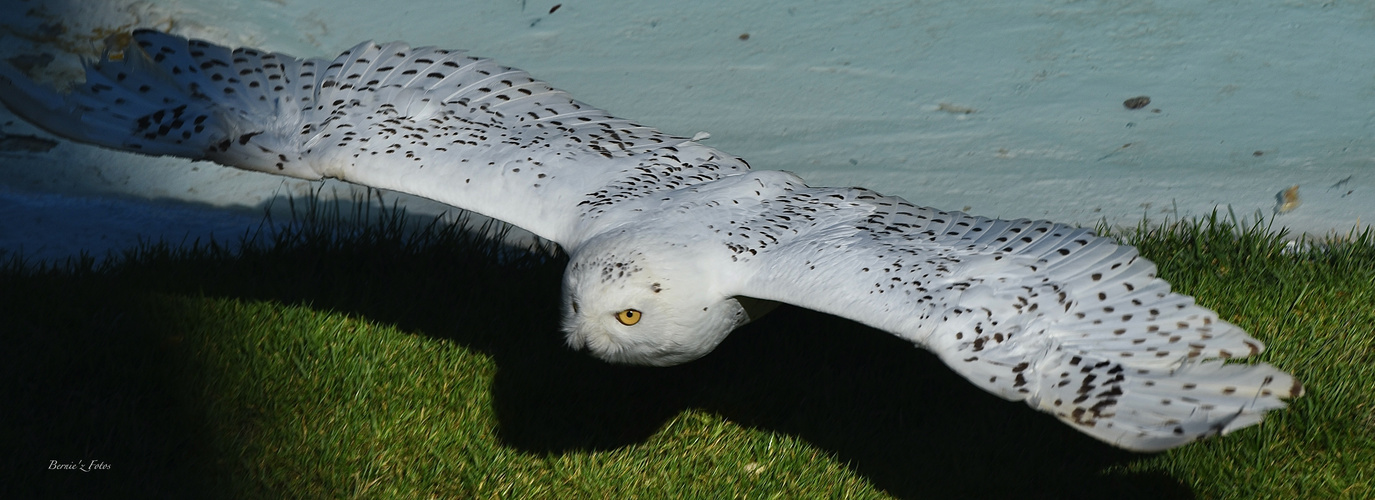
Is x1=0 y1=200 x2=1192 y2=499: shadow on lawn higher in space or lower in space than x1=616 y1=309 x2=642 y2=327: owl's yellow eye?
lower

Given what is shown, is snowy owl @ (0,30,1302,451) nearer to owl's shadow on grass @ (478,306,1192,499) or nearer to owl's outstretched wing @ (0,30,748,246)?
owl's outstretched wing @ (0,30,748,246)

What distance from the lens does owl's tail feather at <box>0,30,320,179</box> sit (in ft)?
12.1

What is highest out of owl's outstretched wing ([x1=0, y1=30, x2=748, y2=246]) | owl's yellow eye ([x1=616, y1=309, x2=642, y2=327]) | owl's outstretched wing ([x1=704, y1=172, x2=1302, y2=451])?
owl's outstretched wing ([x1=0, y1=30, x2=748, y2=246])

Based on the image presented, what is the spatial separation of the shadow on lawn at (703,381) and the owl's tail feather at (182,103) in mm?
645

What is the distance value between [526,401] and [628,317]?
74 cm

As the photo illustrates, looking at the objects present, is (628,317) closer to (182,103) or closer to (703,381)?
(703,381)

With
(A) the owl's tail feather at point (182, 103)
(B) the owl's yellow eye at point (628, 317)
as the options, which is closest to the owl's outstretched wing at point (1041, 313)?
(B) the owl's yellow eye at point (628, 317)

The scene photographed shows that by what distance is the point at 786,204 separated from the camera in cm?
376

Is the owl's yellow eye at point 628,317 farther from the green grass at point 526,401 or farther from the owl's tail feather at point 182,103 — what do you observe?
the owl's tail feather at point 182,103

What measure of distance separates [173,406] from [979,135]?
158 inches

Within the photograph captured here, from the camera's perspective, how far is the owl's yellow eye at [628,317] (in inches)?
130

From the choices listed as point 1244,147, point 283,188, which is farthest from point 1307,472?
point 283,188

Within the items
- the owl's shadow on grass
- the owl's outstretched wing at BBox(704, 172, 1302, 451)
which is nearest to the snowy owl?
the owl's outstretched wing at BBox(704, 172, 1302, 451)

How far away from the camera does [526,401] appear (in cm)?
387
